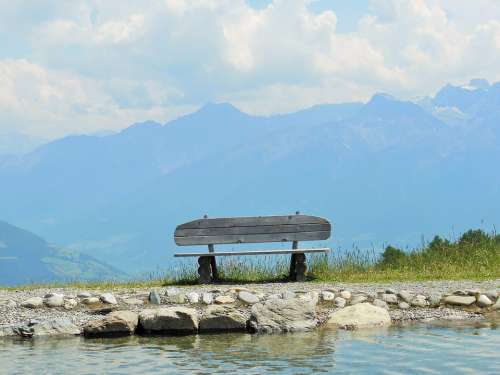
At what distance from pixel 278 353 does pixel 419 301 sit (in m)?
3.56

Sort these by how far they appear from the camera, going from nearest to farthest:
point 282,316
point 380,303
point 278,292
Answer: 1. point 282,316
2. point 380,303
3. point 278,292

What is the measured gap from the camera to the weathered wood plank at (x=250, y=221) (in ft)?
52.2

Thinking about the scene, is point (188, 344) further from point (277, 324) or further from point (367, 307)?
point (367, 307)

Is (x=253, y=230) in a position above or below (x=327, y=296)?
above

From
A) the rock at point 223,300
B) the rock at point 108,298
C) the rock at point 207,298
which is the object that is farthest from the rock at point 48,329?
the rock at point 223,300

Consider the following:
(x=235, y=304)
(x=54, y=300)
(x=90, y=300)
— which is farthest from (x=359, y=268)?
(x=54, y=300)

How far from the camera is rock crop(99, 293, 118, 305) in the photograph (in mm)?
12460

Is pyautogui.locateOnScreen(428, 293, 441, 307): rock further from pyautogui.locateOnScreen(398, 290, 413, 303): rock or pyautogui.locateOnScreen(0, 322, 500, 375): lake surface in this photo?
pyautogui.locateOnScreen(0, 322, 500, 375): lake surface

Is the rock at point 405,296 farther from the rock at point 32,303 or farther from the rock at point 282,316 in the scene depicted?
the rock at point 32,303

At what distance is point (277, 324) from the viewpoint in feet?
36.3

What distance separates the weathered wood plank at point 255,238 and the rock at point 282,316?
4.52m

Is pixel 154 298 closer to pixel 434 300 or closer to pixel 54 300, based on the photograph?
pixel 54 300

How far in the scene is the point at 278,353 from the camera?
952 centimetres

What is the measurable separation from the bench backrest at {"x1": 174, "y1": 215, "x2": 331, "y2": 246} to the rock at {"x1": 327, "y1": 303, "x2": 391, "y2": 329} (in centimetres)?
428
